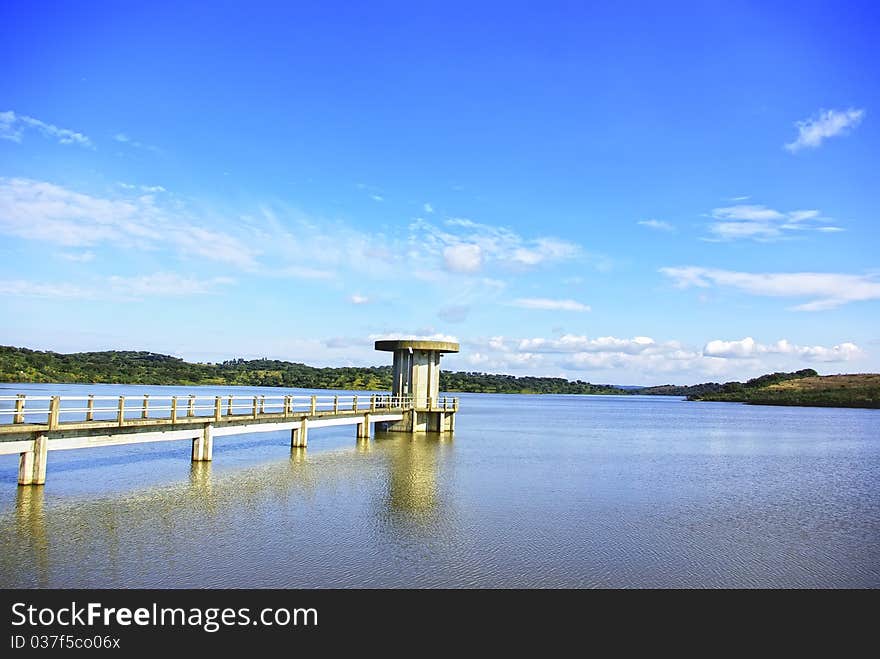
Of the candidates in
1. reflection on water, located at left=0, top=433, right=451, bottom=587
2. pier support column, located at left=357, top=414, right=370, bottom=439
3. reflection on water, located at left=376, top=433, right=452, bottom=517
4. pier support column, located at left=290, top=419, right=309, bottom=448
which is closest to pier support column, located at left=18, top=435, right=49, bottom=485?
reflection on water, located at left=0, top=433, right=451, bottom=587

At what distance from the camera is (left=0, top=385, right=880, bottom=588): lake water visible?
1002 cm

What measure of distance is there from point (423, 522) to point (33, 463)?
8318mm

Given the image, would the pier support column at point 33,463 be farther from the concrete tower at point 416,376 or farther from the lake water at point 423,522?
the concrete tower at point 416,376

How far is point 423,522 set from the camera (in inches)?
533

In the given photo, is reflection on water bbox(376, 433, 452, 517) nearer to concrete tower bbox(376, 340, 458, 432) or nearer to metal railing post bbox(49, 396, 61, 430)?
concrete tower bbox(376, 340, 458, 432)

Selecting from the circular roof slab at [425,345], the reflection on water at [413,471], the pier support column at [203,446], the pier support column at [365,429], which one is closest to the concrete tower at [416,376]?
the circular roof slab at [425,345]

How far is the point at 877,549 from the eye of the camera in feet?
40.8

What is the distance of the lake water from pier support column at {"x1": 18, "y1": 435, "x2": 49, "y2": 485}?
A: 394mm

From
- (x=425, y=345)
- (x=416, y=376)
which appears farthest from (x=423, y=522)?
(x=416, y=376)

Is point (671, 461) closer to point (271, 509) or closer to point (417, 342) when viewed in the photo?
point (417, 342)
